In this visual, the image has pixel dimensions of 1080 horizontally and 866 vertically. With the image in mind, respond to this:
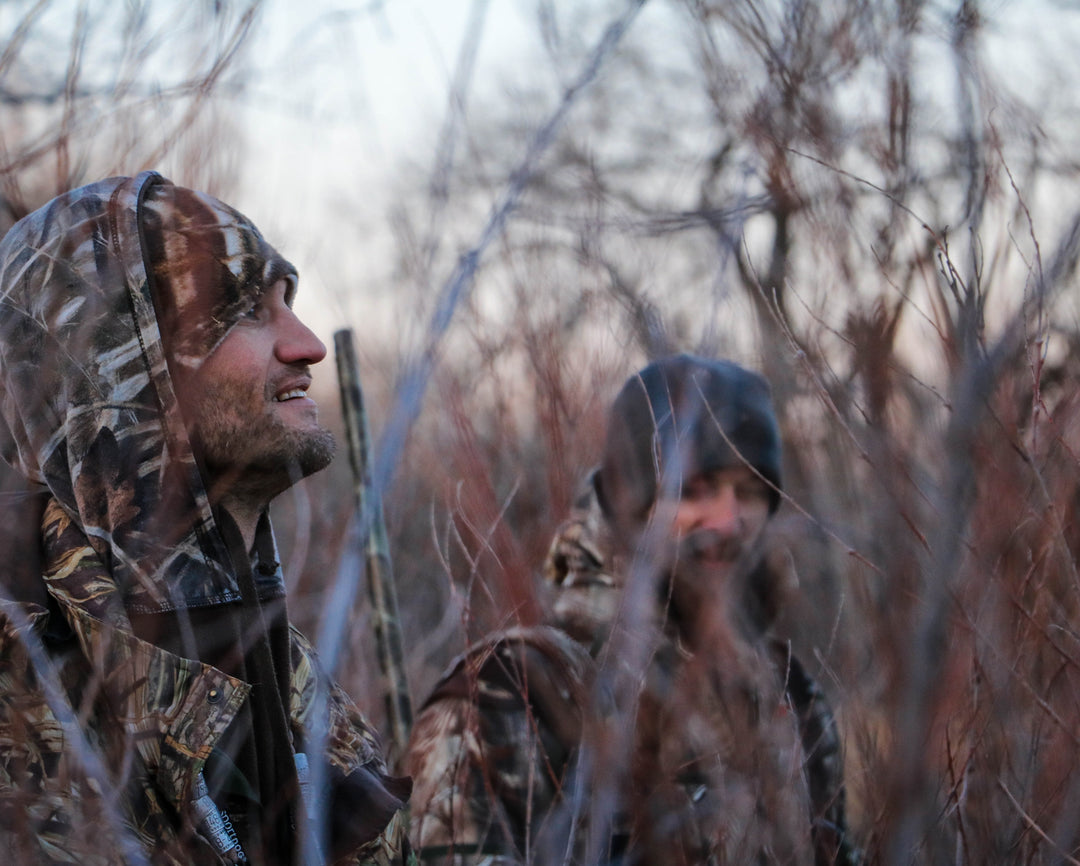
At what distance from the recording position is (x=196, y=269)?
1.74 meters

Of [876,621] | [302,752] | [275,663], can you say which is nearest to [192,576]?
[275,663]

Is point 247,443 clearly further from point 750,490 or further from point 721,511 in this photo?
point 750,490

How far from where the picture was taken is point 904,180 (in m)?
1.33

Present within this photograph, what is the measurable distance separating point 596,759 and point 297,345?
34.5 inches

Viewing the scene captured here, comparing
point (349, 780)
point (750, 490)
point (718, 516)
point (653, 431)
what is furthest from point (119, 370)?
point (750, 490)

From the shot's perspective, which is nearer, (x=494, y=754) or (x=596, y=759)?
(x=596, y=759)

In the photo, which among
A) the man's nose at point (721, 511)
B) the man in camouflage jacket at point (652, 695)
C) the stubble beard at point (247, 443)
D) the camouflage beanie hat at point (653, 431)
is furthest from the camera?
the man's nose at point (721, 511)

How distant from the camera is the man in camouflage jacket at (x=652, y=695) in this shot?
1.40m

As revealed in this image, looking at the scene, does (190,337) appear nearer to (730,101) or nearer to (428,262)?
(428,262)

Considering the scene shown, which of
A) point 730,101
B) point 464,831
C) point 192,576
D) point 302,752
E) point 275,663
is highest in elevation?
point 730,101

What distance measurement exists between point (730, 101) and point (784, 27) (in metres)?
0.17

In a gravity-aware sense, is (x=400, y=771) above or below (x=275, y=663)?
below

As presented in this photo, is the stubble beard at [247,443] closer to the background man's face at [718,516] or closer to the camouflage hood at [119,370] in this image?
the camouflage hood at [119,370]

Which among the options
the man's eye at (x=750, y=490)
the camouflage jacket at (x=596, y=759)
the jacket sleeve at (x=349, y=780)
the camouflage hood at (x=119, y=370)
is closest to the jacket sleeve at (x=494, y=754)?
the camouflage jacket at (x=596, y=759)
